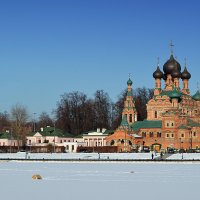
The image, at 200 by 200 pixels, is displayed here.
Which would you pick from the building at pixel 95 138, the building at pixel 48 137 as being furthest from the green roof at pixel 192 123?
the building at pixel 48 137

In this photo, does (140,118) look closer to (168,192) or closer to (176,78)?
(176,78)

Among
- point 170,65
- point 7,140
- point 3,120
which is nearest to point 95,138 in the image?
point 7,140

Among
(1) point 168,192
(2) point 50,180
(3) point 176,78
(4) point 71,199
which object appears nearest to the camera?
(4) point 71,199

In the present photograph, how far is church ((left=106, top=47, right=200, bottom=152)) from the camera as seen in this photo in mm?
88562

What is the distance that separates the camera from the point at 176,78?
3875 inches

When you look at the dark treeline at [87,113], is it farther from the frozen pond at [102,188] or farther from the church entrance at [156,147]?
the frozen pond at [102,188]

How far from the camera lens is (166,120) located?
89312 mm

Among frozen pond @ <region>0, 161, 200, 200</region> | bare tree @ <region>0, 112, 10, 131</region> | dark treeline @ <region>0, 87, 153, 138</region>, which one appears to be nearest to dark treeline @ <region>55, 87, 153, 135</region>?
dark treeline @ <region>0, 87, 153, 138</region>

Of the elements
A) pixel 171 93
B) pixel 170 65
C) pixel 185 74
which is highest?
pixel 170 65

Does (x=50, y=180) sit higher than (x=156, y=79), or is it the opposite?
(x=156, y=79)

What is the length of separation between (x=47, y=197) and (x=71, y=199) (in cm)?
121

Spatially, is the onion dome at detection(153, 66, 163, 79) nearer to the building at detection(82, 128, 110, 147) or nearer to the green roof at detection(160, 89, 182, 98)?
the green roof at detection(160, 89, 182, 98)

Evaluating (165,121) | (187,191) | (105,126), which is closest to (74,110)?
(105,126)

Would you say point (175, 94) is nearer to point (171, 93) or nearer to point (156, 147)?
point (171, 93)
